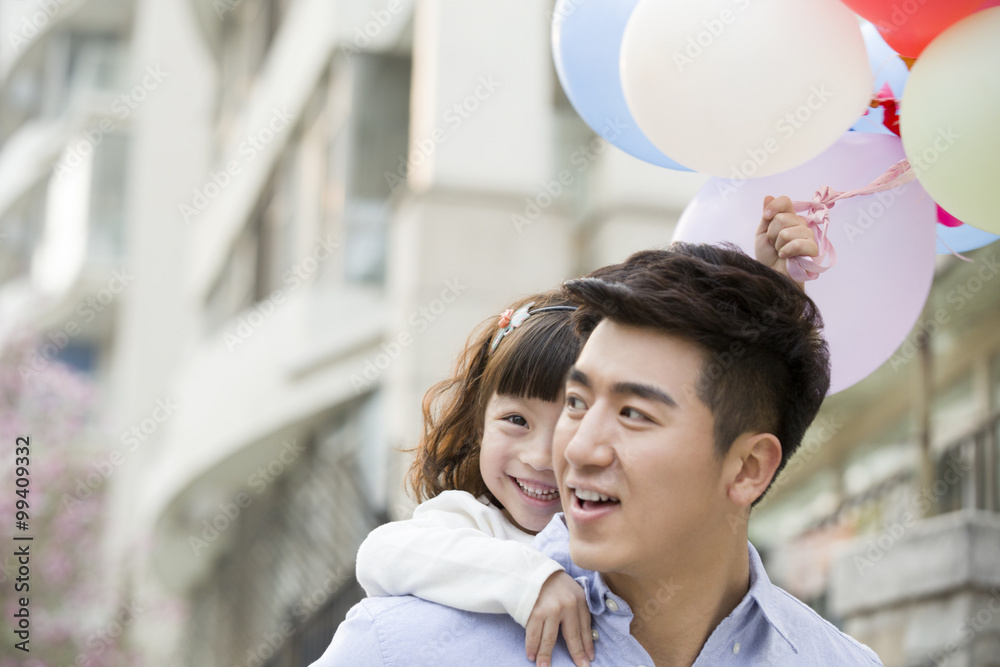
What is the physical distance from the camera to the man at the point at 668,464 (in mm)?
1834

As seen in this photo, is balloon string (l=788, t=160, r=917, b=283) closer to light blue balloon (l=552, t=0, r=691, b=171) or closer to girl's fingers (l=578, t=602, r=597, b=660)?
light blue balloon (l=552, t=0, r=691, b=171)

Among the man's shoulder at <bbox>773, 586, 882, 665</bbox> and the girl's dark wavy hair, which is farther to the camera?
the girl's dark wavy hair

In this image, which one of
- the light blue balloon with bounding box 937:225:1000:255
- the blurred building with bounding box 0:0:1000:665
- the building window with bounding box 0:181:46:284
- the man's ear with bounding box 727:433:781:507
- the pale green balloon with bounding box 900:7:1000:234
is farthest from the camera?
the building window with bounding box 0:181:46:284

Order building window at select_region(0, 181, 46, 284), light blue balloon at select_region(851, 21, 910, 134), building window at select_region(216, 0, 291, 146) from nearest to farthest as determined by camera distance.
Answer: light blue balloon at select_region(851, 21, 910, 134)
building window at select_region(216, 0, 291, 146)
building window at select_region(0, 181, 46, 284)

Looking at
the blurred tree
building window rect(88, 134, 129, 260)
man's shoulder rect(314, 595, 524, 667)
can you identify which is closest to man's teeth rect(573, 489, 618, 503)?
man's shoulder rect(314, 595, 524, 667)

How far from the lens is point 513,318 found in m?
2.44

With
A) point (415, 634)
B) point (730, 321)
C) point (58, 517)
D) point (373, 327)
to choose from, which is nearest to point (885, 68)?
point (730, 321)

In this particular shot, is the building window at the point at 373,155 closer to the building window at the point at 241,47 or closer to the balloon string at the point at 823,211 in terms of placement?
the building window at the point at 241,47

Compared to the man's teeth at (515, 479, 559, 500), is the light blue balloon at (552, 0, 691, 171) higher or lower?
higher

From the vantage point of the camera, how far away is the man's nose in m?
1.82

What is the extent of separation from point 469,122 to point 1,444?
4.54 meters

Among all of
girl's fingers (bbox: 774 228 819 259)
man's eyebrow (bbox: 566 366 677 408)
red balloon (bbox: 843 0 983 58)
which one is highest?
red balloon (bbox: 843 0 983 58)

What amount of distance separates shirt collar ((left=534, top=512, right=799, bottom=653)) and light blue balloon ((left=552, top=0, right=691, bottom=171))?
920 millimetres

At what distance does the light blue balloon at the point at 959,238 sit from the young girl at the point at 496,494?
3.03 ft
